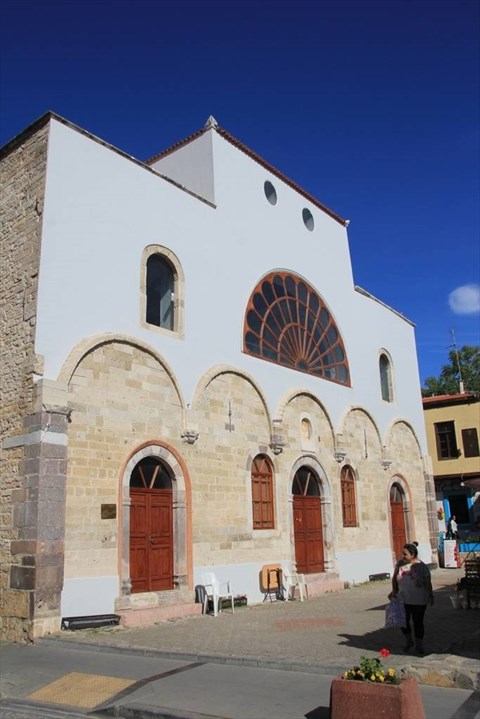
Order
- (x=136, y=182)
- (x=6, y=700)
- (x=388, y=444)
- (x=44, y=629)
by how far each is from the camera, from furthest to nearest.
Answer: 1. (x=388, y=444)
2. (x=136, y=182)
3. (x=44, y=629)
4. (x=6, y=700)

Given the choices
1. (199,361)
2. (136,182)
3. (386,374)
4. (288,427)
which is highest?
(136,182)

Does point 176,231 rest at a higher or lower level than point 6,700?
higher

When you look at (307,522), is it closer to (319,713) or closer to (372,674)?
(319,713)

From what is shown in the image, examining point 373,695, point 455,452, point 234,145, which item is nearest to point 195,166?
point 234,145

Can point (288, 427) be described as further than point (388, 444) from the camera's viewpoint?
No

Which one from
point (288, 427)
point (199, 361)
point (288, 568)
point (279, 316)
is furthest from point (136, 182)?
point (288, 568)

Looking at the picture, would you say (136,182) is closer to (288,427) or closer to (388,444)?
(288,427)

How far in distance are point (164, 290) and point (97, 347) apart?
280 cm

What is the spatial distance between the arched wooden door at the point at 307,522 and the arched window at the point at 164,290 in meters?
5.32

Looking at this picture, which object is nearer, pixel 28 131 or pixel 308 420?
pixel 28 131

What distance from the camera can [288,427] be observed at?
51.2ft

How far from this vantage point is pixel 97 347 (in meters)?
10.9

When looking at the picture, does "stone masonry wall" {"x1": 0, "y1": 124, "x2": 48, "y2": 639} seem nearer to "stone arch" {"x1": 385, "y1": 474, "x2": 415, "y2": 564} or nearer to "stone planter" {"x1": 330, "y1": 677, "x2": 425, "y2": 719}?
"stone planter" {"x1": 330, "y1": 677, "x2": 425, "y2": 719}

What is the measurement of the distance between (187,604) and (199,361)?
187 inches
